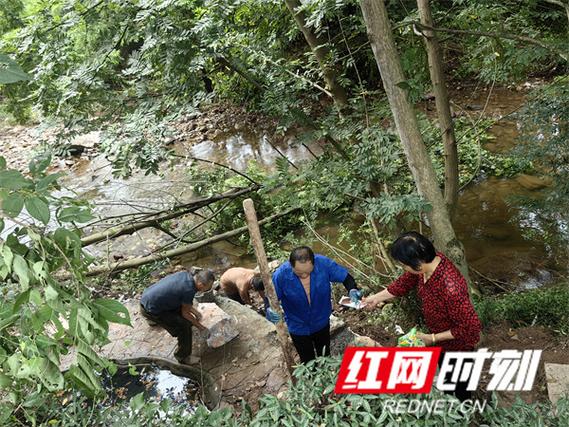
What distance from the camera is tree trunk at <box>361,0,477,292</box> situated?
271 centimetres

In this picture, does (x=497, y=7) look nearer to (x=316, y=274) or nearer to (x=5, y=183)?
(x=316, y=274)

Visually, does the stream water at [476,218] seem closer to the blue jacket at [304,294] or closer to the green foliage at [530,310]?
the green foliage at [530,310]

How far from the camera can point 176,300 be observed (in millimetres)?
4105

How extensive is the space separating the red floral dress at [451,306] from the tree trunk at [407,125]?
616mm

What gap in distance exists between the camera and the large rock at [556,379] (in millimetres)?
3002

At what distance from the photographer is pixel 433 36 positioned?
337cm

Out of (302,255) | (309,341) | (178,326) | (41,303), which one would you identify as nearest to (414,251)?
(302,255)

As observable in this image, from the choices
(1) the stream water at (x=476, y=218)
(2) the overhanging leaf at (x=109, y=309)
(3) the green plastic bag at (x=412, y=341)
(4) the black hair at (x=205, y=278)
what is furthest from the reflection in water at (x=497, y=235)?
(2) the overhanging leaf at (x=109, y=309)

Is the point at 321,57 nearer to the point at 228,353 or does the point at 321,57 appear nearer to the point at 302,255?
the point at 302,255

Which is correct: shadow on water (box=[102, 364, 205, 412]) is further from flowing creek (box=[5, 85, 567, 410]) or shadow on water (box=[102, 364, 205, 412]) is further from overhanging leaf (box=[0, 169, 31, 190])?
overhanging leaf (box=[0, 169, 31, 190])

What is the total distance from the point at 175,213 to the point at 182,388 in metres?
1.92

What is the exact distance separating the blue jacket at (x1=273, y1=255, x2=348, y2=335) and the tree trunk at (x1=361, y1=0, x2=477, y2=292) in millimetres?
819

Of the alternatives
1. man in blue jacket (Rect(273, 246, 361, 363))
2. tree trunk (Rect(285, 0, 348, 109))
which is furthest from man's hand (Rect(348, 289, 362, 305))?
tree trunk (Rect(285, 0, 348, 109))

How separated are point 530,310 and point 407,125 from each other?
100 inches
